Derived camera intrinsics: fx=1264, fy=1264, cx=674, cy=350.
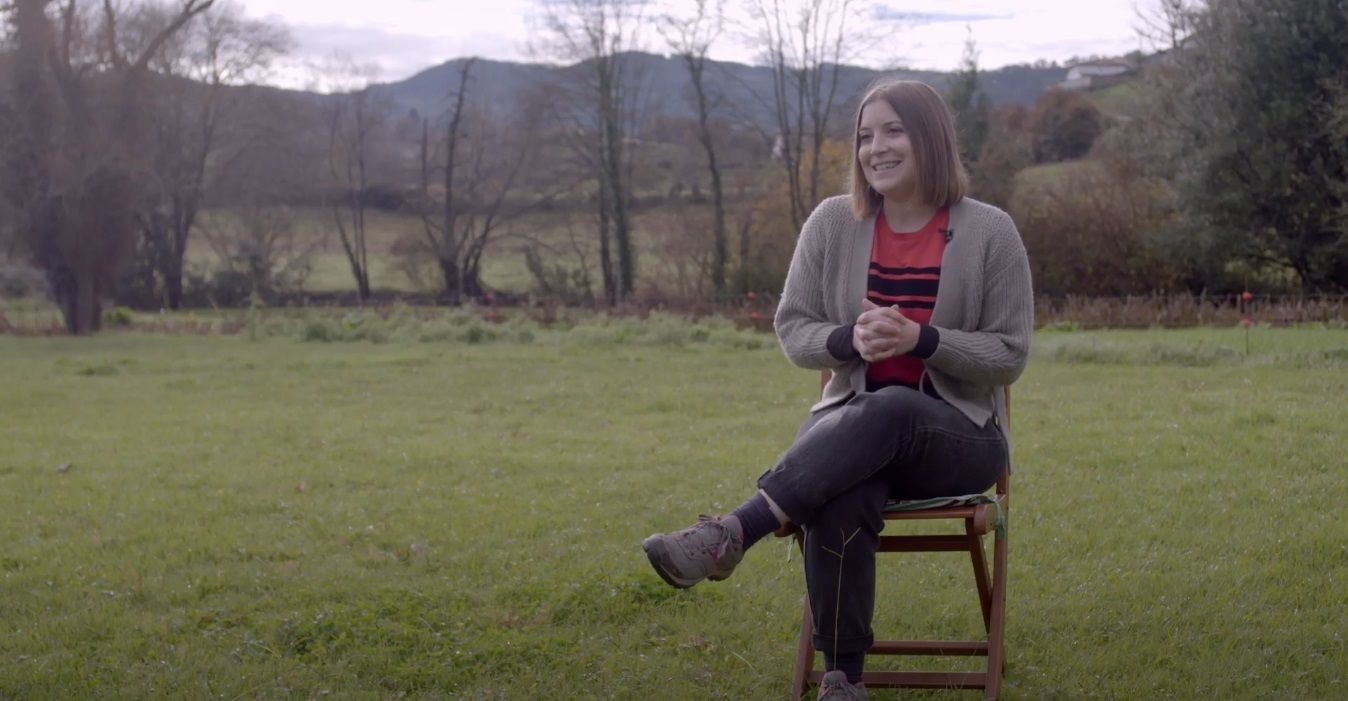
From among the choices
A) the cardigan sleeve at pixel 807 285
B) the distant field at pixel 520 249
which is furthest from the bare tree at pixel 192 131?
the cardigan sleeve at pixel 807 285

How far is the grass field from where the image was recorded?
158 inches

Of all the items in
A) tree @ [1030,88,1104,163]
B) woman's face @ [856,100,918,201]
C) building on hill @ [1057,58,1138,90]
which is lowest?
woman's face @ [856,100,918,201]

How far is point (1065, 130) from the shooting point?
110 feet

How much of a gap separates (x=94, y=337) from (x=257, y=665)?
75.6 ft

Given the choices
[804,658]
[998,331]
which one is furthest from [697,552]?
[998,331]

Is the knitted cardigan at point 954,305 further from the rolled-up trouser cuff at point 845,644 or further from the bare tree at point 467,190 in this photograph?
the bare tree at point 467,190

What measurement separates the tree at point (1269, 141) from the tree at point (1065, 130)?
10124 mm

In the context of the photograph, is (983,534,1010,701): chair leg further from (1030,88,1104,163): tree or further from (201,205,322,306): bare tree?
(201,205,322,306): bare tree

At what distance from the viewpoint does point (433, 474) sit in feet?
25.5

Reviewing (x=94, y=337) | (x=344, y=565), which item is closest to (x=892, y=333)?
(x=344, y=565)

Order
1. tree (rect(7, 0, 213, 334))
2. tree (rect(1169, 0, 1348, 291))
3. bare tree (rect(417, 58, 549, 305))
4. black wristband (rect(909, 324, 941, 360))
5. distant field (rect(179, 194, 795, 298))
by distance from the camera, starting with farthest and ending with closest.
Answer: bare tree (rect(417, 58, 549, 305)) → distant field (rect(179, 194, 795, 298)) → tree (rect(7, 0, 213, 334)) → tree (rect(1169, 0, 1348, 291)) → black wristband (rect(909, 324, 941, 360))

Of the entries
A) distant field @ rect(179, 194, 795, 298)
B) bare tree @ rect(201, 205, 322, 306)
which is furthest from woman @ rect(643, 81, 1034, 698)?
bare tree @ rect(201, 205, 322, 306)

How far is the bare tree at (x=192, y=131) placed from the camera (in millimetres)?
33875

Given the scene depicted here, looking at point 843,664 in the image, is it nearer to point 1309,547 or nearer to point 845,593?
point 845,593
